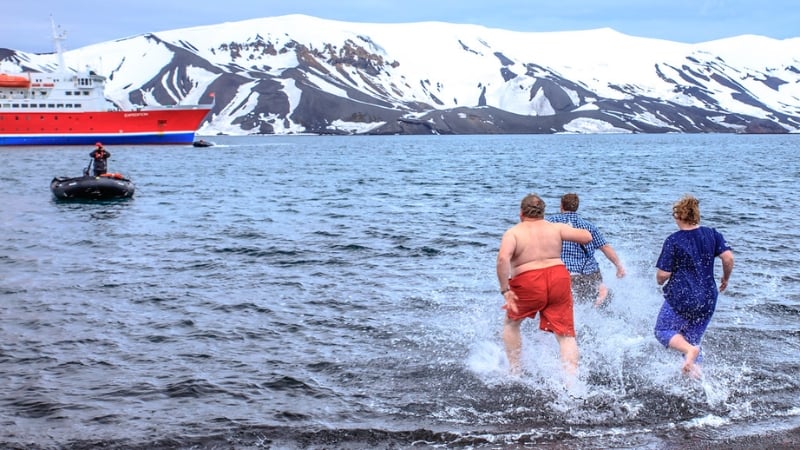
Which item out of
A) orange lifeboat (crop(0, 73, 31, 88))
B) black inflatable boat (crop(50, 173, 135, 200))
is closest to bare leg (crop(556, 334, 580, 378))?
black inflatable boat (crop(50, 173, 135, 200))

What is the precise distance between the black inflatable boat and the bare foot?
26.3 meters

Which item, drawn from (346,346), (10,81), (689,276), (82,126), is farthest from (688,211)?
(10,81)

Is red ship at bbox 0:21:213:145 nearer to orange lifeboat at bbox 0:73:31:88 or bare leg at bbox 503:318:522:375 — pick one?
orange lifeboat at bbox 0:73:31:88

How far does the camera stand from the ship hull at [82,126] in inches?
3718

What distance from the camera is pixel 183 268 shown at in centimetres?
1675

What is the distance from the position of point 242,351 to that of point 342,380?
1.85 meters

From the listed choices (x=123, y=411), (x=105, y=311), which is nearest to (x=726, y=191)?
(x=105, y=311)

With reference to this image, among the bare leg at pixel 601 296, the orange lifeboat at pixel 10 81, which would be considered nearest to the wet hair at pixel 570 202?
the bare leg at pixel 601 296

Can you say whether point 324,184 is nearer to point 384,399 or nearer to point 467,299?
point 467,299

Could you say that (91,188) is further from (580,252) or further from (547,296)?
(547,296)

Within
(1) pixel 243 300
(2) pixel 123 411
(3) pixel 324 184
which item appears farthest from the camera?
(3) pixel 324 184

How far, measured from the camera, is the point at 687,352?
26.1ft

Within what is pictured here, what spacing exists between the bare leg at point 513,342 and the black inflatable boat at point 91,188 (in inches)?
981

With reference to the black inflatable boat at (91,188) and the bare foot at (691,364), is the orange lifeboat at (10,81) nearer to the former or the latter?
the black inflatable boat at (91,188)
